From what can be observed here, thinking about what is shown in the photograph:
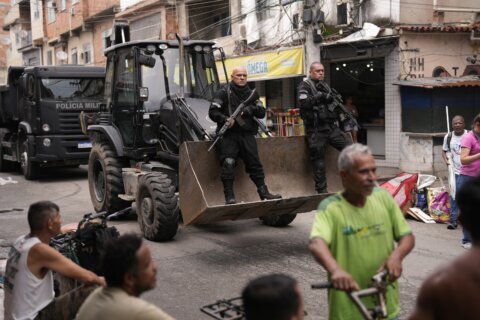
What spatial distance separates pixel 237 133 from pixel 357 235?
4.34 m

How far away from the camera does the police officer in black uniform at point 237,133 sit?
7242 millimetres

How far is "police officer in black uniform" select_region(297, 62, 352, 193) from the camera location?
25.0 feet

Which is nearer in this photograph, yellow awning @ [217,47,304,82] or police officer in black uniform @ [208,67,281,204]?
police officer in black uniform @ [208,67,281,204]

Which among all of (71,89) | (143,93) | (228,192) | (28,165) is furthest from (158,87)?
(28,165)

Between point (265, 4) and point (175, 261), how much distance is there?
12.0 metres

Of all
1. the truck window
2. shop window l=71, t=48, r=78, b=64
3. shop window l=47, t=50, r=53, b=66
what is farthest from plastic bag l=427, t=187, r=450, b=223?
shop window l=47, t=50, r=53, b=66

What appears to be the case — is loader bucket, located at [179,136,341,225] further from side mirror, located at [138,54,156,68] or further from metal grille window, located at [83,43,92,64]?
metal grille window, located at [83,43,92,64]

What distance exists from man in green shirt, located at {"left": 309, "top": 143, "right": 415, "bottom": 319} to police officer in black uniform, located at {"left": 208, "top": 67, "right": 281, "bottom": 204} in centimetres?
406

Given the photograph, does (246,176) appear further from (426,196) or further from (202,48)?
(426,196)

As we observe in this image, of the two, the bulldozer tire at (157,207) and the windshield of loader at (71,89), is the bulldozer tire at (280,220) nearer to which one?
the bulldozer tire at (157,207)

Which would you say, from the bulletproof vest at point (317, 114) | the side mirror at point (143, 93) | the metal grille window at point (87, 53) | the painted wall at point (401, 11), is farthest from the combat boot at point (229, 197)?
the metal grille window at point (87, 53)

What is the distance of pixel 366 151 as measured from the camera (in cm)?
319

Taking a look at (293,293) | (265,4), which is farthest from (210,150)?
(265,4)

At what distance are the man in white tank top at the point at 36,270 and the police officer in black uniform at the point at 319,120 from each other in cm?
447
